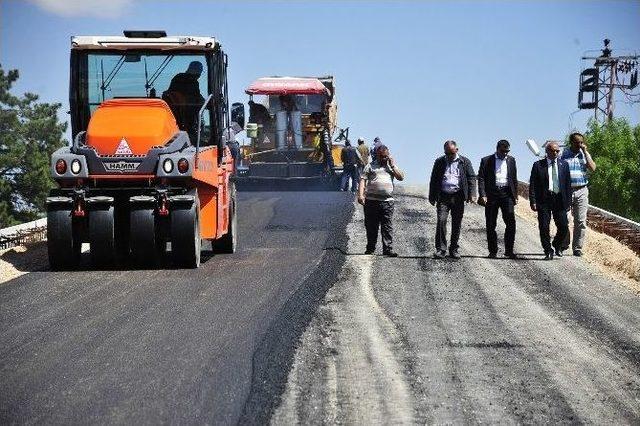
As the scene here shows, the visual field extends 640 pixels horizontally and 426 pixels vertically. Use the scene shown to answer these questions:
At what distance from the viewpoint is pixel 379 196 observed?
17781 mm

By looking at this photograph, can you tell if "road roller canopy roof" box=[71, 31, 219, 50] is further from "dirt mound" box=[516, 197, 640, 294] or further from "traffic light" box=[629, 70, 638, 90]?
"traffic light" box=[629, 70, 638, 90]

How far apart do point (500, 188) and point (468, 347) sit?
759 centimetres

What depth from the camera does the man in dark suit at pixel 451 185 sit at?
57.0ft

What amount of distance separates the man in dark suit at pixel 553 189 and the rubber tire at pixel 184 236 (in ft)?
18.5

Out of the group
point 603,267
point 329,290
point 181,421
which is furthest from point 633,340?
point 603,267

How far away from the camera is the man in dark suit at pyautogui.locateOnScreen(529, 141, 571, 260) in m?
17.9

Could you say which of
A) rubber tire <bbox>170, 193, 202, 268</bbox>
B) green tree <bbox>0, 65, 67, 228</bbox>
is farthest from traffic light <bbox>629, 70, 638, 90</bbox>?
rubber tire <bbox>170, 193, 202, 268</bbox>

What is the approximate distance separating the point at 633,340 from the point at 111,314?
5.32 meters

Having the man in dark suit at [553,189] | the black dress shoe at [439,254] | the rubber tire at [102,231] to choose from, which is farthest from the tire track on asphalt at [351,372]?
the man in dark suit at [553,189]

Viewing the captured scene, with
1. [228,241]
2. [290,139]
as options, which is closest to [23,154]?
[290,139]

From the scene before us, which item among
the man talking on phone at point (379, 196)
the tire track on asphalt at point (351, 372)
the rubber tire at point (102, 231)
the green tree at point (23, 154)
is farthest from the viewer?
the green tree at point (23, 154)

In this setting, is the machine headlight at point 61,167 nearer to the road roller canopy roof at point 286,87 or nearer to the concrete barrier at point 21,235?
the concrete barrier at point 21,235

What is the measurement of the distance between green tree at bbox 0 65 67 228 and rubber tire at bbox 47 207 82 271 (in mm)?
49862

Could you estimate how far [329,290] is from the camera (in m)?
13.4
